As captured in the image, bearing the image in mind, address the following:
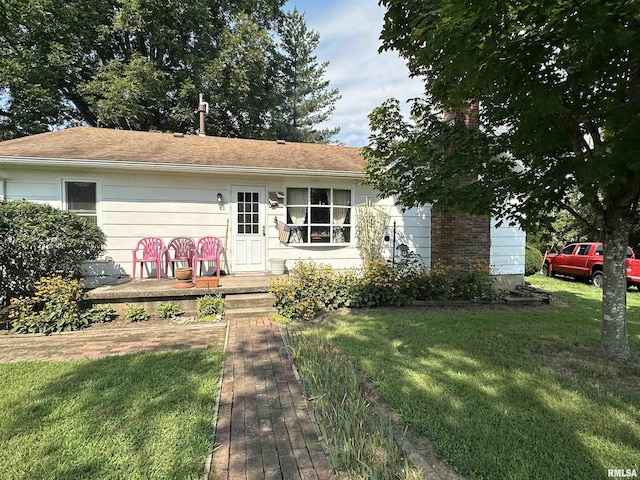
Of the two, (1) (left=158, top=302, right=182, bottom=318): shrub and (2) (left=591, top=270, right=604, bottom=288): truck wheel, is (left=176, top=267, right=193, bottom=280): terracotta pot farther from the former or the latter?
(2) (left=591, top=270, right=604, bottom=288): truck wheel

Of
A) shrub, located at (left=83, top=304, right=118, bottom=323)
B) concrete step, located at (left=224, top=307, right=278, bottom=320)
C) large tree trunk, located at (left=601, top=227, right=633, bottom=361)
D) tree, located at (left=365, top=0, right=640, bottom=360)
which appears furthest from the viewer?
concrete step, located at (left=224, top=307, right=278, bottom=320)

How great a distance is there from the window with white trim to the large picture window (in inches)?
168

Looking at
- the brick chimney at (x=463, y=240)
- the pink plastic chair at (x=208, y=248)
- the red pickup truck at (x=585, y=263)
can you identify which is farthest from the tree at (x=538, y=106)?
the red pickup truck at (x=585, y=263)

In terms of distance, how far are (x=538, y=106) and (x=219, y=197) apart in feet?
21.6

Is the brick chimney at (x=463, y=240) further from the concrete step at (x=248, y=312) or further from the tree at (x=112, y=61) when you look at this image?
the tree at (x=112, y=61)

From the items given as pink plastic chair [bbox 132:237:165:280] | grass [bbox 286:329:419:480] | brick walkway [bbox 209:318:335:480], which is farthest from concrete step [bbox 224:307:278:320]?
pink plastic chair [bbox 132:237:165:280]

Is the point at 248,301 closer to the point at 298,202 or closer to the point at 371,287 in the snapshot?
the point at 371,287

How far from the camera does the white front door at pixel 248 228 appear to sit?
26.1 ft

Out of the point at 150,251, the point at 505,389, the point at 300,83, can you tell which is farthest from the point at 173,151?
the point at 300,83

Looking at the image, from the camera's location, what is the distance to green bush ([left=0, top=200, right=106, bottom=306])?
5.12 metres

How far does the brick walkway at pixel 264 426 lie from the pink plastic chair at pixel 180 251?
3982 mm

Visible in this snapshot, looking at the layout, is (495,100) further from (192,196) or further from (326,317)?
(192,196)

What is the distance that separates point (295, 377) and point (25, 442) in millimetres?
2140

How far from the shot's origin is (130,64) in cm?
1406
